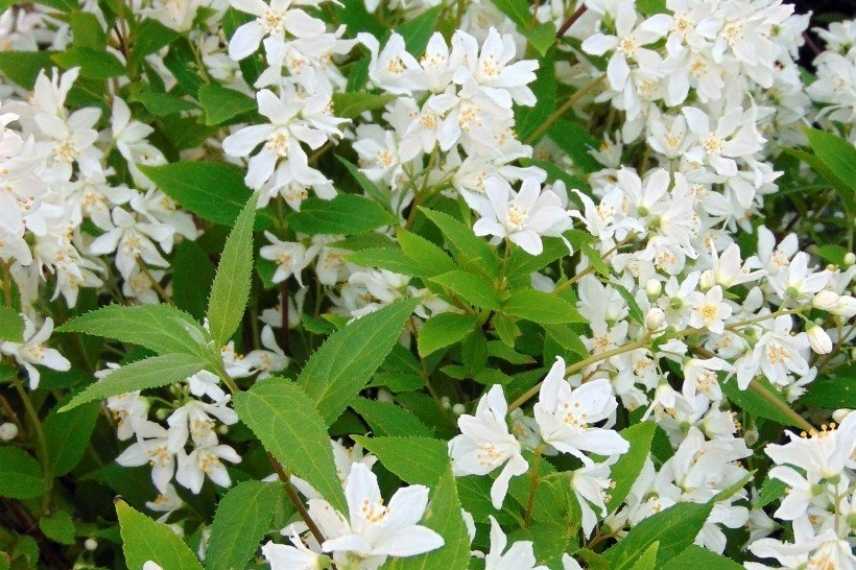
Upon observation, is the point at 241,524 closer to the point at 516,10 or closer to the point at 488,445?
the point at 488,445

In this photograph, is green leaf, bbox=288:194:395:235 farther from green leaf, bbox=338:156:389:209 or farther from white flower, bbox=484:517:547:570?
white flower, bbox=484:517:547:570

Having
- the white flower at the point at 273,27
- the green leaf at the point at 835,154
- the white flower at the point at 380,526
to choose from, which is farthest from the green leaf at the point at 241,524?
the green leaf at the point at 835,154

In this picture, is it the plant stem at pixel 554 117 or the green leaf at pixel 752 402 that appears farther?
the plant stem at pixel 554 117

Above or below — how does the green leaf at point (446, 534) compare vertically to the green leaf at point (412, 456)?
above

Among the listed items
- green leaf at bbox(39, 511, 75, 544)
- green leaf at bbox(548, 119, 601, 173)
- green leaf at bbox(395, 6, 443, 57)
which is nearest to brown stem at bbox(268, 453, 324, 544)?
green leaf at bbox(39, 511, 75, 544)

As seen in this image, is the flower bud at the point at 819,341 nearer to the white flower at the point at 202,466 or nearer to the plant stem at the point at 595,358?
the plant stem at the point at 595,358

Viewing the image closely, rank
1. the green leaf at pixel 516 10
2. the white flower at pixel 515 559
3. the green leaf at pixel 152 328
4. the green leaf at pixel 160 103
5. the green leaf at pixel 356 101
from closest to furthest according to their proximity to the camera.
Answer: the white flower at pixel 515 559, the green leaf at pixel 152 328, the green leaf at pixel 356 101, the green leaf at pixel 160 103, the green leaf at pixel 516 10

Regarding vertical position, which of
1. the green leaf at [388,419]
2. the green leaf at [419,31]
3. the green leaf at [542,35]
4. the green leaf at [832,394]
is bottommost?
the green leaf at [832,394]

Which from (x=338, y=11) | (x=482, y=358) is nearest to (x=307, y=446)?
(x=482, y=358)
